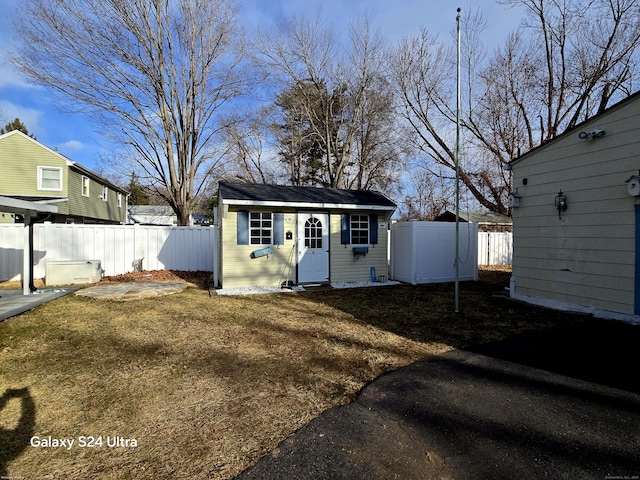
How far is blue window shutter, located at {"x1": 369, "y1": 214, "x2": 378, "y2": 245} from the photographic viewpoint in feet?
31.3

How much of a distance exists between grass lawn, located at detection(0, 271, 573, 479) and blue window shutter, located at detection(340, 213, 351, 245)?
9.06ft

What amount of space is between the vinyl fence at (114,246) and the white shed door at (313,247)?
2675 mm

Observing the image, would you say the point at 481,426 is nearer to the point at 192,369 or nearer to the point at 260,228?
the point at 192,369

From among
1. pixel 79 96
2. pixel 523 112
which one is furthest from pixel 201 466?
pixel 523 112

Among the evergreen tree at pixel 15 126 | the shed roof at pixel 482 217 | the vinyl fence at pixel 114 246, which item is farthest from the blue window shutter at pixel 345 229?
the evergreen tree at pixel 15 126

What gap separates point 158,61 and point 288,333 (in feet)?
55.1

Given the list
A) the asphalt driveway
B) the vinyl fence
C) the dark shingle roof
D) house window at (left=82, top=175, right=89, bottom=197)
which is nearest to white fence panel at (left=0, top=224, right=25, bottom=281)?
the vinyl fence

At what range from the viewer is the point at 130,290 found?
8062 mm

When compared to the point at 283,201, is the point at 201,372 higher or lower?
lower

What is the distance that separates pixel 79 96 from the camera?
1468 centimetres

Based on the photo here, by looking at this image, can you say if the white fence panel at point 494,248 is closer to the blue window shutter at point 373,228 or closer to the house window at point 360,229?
the blue window shutter at point 373,228

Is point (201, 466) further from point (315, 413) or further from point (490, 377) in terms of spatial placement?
point (490, 377)

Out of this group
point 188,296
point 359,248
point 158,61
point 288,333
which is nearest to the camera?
point 288,333

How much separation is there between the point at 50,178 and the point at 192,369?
17.7 metres
